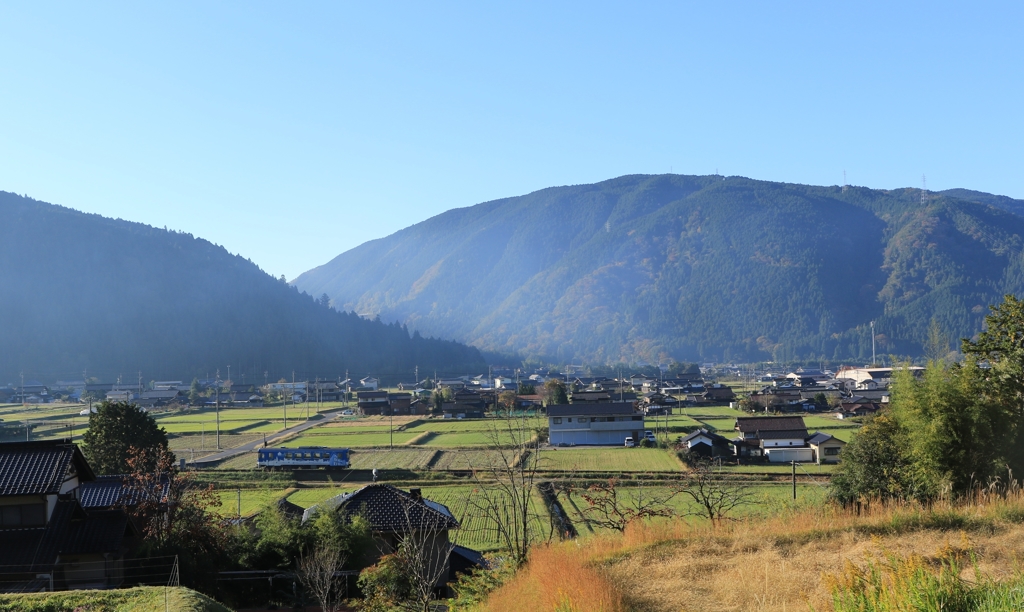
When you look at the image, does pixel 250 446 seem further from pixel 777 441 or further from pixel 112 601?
pixel 112 601

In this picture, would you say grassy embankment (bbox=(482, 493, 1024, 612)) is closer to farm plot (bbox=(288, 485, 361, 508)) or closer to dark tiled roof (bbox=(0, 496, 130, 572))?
dark tiled roof (bbox=(0, 496, 130, 572))

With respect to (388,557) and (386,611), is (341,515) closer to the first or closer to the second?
(388,557)

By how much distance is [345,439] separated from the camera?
135ft

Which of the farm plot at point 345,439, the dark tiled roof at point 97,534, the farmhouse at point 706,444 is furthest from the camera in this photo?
the farm plot at point 345,439

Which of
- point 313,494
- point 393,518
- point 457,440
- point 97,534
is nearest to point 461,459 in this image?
point 457,440

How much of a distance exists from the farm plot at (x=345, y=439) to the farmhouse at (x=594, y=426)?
7.98 metres

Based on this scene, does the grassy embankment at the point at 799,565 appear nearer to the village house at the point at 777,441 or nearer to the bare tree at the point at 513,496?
the bare tree at the point at 513,496

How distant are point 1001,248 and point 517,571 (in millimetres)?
207123

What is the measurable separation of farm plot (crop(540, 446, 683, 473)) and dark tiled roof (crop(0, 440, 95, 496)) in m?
18.0

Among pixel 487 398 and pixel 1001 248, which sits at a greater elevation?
pixel 1001 248

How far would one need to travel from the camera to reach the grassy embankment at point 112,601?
7918mm

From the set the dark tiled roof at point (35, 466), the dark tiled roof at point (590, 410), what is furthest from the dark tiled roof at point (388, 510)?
the dark tiled roof at point (590, 410)

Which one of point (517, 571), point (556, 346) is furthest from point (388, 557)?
point (556, 346)

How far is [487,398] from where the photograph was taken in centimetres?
6028
